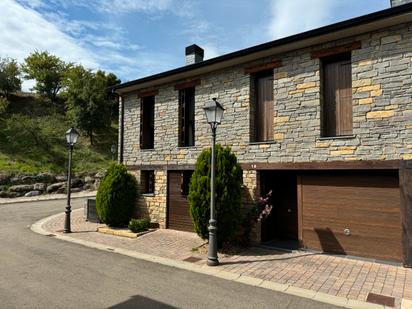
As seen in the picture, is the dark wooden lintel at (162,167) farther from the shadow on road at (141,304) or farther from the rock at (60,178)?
the rock at (60,178)

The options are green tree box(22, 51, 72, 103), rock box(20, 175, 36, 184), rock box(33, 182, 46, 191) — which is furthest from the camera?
green tree box(22, 51, 72, 103)

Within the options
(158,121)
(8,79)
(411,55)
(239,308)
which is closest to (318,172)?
(411,55)

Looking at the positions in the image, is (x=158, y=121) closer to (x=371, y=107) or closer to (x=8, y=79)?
(x=371, y=107)

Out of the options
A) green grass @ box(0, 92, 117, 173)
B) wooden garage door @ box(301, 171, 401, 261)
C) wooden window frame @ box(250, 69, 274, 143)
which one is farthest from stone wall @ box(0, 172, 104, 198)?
wooden garage door @ box(301, 171, 401, 261)

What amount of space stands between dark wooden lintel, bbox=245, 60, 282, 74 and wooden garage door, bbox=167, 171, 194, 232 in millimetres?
4168

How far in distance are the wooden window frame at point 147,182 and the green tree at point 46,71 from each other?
26.6 meters

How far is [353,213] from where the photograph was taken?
7793 millimetres

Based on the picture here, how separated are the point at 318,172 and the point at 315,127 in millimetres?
1227

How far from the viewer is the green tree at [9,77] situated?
Result: 104 ft

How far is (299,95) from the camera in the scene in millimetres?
8547

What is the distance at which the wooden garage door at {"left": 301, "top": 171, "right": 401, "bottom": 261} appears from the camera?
24.0 feet

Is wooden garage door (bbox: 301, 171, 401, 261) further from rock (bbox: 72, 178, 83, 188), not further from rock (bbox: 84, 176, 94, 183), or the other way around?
rock (bbox: 72, 178, 83, 188)

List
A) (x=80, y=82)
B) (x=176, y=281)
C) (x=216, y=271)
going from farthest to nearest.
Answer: (x=80, y=82)
(x=216, y=271)
(x=176, y=281)

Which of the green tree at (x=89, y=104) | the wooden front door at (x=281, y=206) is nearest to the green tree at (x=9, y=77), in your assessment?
the green tree at (x=89, y=104)
